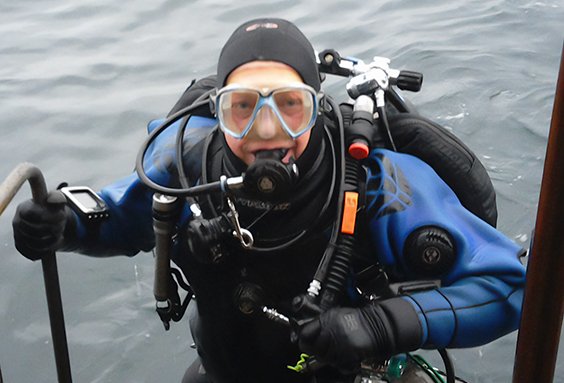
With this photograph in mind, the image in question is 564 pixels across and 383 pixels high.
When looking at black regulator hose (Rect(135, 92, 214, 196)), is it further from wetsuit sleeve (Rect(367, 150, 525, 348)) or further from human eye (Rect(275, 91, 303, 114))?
wetsuit sleeve (Rect(367, 150, 525, 348))

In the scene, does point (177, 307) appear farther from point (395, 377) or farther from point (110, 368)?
point (110, 368)

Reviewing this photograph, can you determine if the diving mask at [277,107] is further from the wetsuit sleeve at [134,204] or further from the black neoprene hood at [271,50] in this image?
the wetsuit sleeve at [134,204]

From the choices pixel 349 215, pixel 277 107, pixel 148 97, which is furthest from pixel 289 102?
pixel 148 97

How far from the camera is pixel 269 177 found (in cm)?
193

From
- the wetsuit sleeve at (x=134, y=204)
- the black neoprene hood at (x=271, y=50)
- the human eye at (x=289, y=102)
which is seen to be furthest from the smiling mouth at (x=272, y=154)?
the wetsuit sleeve at (x=134, y=204)

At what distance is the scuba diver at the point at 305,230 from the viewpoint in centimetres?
194

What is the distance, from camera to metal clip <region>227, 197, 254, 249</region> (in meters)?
2.03

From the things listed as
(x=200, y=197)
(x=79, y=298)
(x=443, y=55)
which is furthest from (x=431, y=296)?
(x=443, y=55)

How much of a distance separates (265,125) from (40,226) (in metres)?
0.68

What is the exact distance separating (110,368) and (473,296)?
1.96 meters

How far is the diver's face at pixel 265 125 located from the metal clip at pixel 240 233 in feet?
0.46

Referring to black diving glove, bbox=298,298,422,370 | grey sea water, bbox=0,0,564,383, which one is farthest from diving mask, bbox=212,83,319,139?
grey sea water, bbox=0,0,564,383

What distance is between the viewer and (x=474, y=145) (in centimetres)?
470

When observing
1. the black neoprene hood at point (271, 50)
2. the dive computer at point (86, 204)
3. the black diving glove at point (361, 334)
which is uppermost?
the black neoprene hood at point (271, 50)
